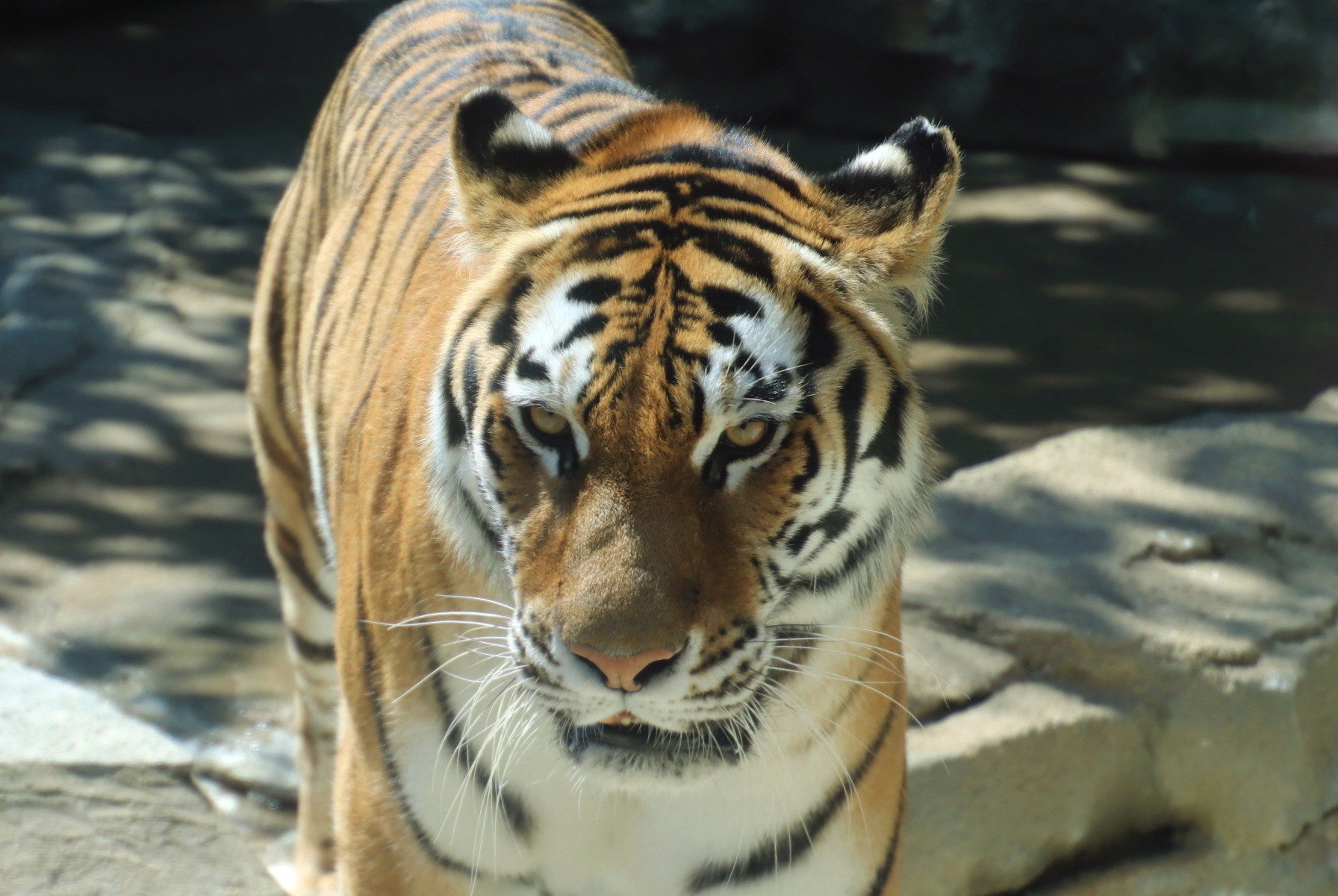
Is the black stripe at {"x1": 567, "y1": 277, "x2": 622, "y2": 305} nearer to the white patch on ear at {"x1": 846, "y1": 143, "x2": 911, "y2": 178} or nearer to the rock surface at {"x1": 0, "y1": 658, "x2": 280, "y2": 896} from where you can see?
the white patch on ear at {"x1": 846, "y1": 143, "x2": 911, "y2": 178}

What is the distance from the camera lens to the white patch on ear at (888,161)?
175 cm

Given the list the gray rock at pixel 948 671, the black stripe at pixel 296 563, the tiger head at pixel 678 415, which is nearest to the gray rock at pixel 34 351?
the black stripe at pixel 296 563

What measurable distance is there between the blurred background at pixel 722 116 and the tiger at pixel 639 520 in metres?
1.46

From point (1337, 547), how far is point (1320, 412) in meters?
0.74

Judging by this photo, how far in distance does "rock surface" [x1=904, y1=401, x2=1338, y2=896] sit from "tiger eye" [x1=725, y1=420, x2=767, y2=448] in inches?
48.1

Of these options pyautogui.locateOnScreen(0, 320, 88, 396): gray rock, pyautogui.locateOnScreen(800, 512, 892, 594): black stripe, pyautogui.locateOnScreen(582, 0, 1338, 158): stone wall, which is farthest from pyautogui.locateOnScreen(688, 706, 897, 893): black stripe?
pyautogui.locateOnScreen(582, 0, 1338, 158): stone wall

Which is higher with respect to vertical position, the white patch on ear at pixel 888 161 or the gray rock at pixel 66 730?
the white patch on ear at pixel 888 161

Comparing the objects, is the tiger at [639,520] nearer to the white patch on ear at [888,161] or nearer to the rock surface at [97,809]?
the white patch on ear at [888,161]

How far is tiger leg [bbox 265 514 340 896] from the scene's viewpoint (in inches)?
119

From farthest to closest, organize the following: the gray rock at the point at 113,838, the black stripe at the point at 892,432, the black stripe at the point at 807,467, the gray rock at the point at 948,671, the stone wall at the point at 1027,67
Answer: the stone wall at the point at 1027,67
the gray rock at the point at 948,671
the gray rock at the point at 113,838
the black stripe at the point at 892,432
the black stripe at the point at 807,467

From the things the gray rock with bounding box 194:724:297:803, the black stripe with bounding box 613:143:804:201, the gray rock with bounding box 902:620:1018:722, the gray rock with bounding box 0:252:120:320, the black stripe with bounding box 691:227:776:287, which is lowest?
the gray rock with bounding box 0:252:120:320

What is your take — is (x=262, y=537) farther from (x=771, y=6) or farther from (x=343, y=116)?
(x=771, y=6)

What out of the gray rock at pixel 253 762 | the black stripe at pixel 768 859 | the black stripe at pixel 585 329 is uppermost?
the black stripe at pixel 585 329

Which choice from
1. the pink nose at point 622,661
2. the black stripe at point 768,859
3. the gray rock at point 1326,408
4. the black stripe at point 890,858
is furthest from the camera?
the gray rock at point 1326,408
